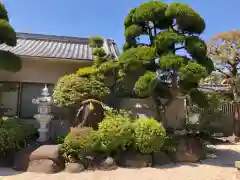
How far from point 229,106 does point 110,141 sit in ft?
37.3

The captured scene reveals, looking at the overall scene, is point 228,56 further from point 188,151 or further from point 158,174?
point 158,174

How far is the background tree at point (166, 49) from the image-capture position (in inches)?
344

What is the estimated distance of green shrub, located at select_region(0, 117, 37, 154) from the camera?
790cm

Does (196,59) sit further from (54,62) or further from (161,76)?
(54,62)

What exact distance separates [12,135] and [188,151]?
216 inches

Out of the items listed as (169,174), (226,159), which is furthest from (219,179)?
(226,159)

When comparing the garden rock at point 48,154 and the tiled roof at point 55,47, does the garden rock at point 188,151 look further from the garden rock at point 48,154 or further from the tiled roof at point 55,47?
the tiled roof at point 55,47

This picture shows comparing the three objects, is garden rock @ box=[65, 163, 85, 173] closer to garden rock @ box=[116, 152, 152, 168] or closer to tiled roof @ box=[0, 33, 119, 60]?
garden rock @ box=[116, 152, 152, 168]

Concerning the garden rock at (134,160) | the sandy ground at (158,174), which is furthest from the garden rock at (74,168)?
the garden rock at (134,160)

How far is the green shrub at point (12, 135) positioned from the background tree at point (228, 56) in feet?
34.1

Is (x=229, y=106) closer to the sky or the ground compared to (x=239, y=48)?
closer to the ground

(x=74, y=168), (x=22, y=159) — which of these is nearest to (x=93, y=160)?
(x=74, y=168)

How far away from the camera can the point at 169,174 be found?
23.5ft

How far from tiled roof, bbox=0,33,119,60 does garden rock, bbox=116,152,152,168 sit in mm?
4664
